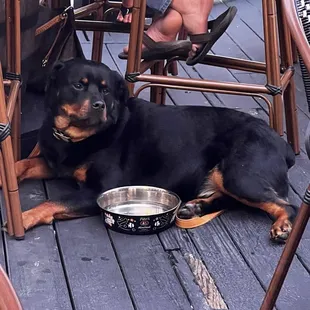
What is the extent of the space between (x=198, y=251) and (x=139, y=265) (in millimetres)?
236

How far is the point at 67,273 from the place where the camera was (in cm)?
236

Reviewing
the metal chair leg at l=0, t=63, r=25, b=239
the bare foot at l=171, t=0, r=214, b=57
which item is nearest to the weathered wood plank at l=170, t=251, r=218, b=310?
the metal chair leg at l=0, t=63, r=25, b=239

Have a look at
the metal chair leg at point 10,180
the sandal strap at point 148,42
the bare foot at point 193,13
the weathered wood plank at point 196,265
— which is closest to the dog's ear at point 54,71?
the sandal strap at point 148,42

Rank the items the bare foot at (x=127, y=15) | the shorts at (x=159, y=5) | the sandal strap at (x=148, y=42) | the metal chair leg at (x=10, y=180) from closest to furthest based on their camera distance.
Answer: the metal chair leg at (x=10, y=180) < the sandal strap at (x=148, y=42) < the shorts at (x=159, y=5) < the bare foot at (x=127, y=15)

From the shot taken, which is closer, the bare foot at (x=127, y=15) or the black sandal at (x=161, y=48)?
the black sandal at (x=161, y=48)

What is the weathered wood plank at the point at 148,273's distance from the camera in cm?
223

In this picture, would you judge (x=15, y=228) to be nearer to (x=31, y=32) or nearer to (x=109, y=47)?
(x=31, y=32)

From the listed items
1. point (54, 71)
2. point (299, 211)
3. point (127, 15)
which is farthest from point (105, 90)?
point (299, 211)

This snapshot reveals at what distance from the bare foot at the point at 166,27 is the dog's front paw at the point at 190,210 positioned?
81cm

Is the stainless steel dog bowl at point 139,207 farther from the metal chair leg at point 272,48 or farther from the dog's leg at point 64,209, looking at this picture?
the metal chair leg at point 272,48

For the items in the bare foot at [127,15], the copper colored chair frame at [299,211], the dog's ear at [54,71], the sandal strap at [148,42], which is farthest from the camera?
the bare foot at [127,15]

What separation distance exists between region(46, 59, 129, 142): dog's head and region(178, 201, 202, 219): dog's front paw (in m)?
0.43

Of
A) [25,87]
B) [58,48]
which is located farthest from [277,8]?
[25,87]

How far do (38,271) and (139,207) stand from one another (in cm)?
56
